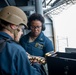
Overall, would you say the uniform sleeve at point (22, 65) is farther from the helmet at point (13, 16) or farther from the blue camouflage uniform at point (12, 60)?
the helmet at point (13, 16)

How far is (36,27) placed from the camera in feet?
7.96

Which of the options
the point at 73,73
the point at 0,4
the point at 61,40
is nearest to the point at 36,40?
the point at 73,73

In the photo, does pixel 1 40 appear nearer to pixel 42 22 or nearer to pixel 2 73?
pixel 2 73

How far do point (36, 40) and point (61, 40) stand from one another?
672 inches

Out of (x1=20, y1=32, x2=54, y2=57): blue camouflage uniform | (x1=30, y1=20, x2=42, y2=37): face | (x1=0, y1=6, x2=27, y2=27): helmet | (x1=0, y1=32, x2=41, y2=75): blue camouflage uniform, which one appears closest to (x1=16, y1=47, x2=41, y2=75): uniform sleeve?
(x1=0, y1=32, x2=41, y2=75): blue camouflage uniform

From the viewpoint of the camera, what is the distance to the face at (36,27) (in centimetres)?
243

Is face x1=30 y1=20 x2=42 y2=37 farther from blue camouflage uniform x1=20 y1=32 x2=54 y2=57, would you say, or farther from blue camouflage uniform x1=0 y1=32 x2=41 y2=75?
blue camouflage uniform x1=0 y1=32 x2=41 y2=75

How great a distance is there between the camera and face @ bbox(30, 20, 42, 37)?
2.43 m

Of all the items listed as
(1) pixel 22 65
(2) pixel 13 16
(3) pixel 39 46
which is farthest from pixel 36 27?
(1) pixel 22 65

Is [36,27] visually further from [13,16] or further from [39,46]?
[13,16]

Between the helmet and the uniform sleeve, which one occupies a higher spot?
the helmet

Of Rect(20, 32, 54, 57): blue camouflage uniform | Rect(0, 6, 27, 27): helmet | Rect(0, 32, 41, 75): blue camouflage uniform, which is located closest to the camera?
Rect(0, 32, 41, 75): blue camouflage uniform

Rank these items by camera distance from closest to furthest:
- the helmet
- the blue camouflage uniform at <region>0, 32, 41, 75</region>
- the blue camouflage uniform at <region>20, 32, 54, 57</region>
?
the blue camouflage uniform at <region>0, 32, 41, 75</region> < the helmet < the blue camouflage uniform at <region>20, 32, 54, 57</region>

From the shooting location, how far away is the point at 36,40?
241 centimetres
